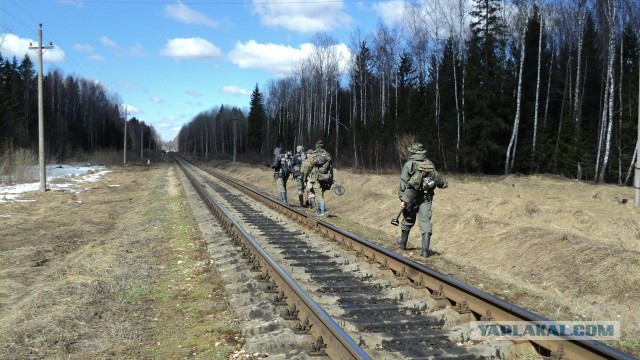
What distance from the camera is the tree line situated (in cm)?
5228

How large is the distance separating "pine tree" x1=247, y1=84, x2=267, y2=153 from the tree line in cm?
2440

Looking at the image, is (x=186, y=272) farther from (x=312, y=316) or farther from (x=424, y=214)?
(x=424, y=214)

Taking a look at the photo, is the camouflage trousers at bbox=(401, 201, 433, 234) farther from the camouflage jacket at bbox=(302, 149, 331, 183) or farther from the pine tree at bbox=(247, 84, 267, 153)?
the pine tree at bbox=(247, 84, 267, 153)

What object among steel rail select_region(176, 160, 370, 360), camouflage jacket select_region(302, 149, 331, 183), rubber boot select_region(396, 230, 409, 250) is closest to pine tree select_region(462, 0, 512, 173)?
camouflage jacket select_region(302, 149, 331, 183)

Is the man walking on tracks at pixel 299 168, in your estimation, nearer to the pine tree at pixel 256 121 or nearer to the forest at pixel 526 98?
the forest at pixel 526 98

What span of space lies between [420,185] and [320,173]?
19.7ft

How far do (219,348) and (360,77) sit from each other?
165 ft

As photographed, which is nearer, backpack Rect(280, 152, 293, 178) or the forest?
backpack Rect(280, 152, 293, 178)

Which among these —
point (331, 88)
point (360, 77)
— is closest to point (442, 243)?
point (360, 77)

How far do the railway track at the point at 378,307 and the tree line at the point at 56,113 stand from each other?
29008 mm

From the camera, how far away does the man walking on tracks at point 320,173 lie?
1349 centimetres

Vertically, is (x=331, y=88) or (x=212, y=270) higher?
(x=331, y=88)

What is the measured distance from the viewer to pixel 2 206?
17141 mm

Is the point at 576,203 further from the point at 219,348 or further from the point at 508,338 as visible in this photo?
the point at 219,348
